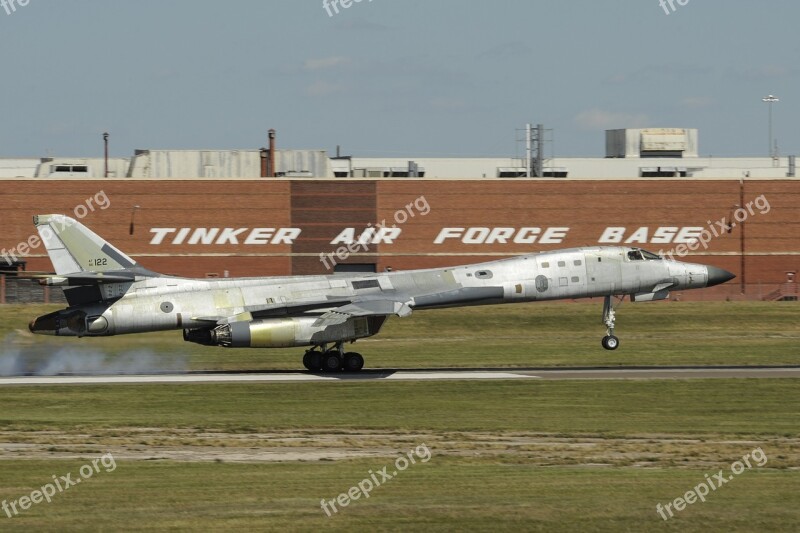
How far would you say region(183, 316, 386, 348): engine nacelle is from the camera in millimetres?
34969

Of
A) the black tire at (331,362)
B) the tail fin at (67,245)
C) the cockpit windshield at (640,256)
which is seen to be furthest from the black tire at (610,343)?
the tail fin at (67,245)

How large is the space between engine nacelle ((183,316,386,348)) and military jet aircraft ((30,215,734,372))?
0.03 metres

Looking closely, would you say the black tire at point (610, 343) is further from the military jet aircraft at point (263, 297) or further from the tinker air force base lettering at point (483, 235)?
the tinker air force base lettering at point (483, 235)

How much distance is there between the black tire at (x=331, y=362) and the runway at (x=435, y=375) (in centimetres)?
69

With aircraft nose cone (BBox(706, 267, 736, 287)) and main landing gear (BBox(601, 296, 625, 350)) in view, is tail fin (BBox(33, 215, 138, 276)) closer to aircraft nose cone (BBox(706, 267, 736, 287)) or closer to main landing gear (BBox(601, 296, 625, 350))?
main landing gear (BBox(601, 296, 625, 350))

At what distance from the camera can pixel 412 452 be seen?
71.6 ft

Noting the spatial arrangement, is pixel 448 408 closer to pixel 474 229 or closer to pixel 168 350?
pixel 168 350

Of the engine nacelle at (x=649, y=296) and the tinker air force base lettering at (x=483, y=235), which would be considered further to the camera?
the tinker air force base lettering at (x=483, y=235)

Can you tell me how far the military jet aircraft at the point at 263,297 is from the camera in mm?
35438

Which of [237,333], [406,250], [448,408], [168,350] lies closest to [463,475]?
[448,408]

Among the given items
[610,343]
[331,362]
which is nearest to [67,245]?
[331,362]

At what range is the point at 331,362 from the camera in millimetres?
37375

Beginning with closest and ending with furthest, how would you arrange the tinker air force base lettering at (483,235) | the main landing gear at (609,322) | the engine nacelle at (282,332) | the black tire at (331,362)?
the engine nacelle at (282,332) < the black tire at (331,362) < the main landing gear at (609,322) < the tinker air force base lettering at (483,235)

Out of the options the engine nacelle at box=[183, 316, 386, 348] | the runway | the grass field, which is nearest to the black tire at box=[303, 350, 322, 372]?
the runway
